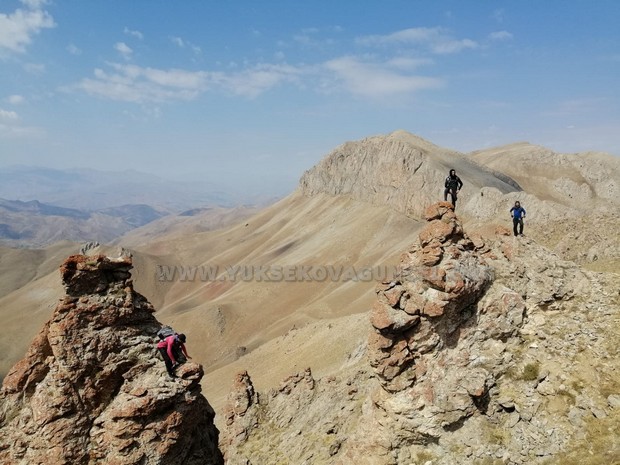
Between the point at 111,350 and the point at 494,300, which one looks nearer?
the point at 111,350

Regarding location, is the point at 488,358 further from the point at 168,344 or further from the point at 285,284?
the point at 285,284

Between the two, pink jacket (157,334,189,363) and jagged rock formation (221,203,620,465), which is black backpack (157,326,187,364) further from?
jagged rock formation (221,203,620,465)

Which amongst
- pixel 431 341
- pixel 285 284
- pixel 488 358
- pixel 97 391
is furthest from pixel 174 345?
pixel 285 284

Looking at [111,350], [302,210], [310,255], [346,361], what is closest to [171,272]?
[302,210]

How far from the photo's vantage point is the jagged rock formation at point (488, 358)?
1438cm

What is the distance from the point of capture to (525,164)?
149 metres

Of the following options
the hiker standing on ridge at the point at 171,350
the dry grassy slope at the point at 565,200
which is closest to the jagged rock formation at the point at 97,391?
the hiker standing on ridge at the point at 171,350

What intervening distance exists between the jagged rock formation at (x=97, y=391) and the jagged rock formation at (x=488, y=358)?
7919 millimetres

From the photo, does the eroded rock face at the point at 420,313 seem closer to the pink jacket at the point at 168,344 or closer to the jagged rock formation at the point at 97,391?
the jagged rock formation at the point at 97,391

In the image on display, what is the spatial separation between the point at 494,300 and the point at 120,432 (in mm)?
15308

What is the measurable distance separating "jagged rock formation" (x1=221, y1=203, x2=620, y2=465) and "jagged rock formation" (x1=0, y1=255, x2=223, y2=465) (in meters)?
7.92

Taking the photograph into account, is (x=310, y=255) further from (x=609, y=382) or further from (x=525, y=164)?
(x=525, y=164)

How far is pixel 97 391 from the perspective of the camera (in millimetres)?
14773

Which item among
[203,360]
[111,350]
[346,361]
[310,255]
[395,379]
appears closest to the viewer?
[111,350]
